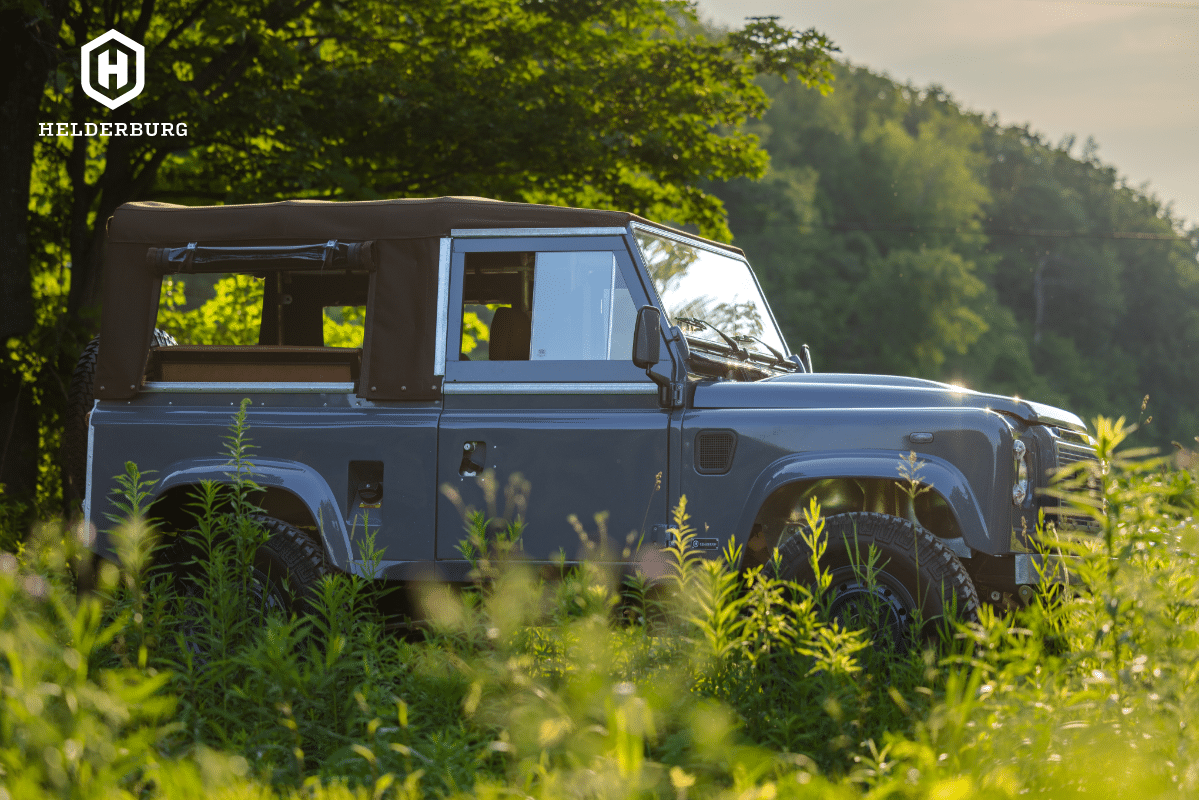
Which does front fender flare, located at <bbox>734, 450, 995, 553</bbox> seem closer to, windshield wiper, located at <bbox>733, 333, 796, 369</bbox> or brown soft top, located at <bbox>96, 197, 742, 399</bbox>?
windshield wiper, located at <bbox>733, 333, 796, 369</bbox>

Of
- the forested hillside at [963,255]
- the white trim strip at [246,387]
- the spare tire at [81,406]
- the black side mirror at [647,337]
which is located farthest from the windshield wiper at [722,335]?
→ the forested hillside at [963,255]

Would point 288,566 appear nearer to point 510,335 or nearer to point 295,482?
point 295,482

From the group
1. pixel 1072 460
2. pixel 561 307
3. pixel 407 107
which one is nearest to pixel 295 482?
pixel 561 307

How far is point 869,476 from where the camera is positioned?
4.95m

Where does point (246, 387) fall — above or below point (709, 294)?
below

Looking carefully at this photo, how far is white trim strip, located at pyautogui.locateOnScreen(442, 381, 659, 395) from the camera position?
5.44 m

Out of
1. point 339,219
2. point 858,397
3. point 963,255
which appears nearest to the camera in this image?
point 858,397

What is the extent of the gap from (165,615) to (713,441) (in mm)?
2530

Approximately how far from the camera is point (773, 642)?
4.59 metres

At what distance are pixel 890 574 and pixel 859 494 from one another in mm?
851

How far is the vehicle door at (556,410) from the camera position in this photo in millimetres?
5363

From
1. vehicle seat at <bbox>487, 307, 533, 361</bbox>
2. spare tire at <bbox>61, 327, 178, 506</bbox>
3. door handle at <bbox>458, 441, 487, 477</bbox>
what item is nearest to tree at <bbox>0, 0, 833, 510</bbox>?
spare tire at <bbox>61, 327, 178, 506</bbox>

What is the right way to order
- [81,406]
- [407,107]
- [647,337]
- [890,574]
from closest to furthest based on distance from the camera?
[890,574], [647,337], [81,406], [407,107]

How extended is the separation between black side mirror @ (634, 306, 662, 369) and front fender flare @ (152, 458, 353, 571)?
1774 mm
